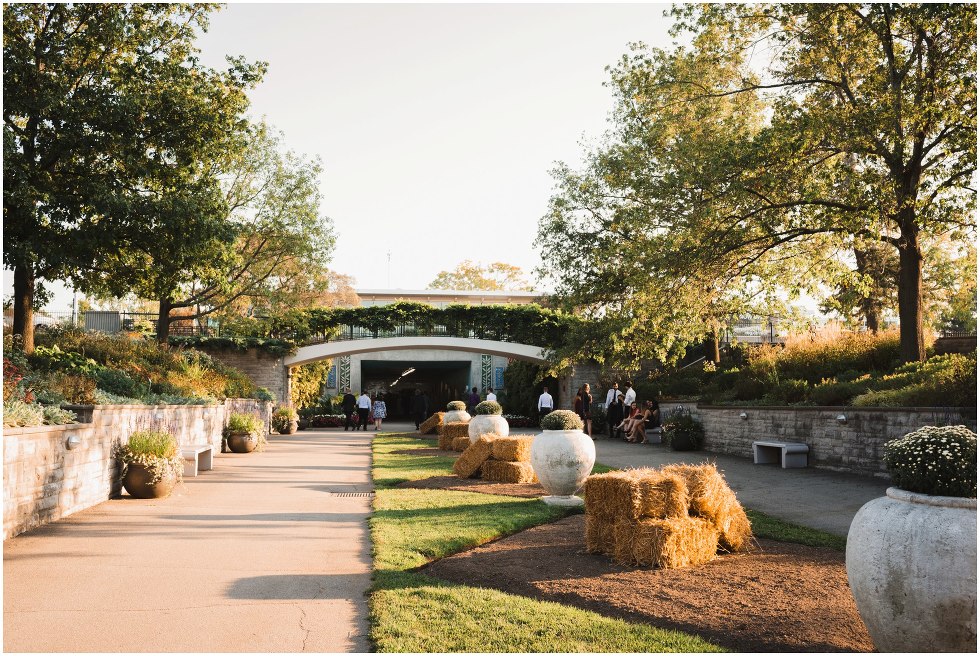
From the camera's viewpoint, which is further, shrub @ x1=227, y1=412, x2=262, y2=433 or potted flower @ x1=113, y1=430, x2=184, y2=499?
shrub @ x1=227, y1=412, x2=262, y2=433

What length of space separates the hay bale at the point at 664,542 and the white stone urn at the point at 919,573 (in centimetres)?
220

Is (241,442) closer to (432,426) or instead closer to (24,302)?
(24,302)

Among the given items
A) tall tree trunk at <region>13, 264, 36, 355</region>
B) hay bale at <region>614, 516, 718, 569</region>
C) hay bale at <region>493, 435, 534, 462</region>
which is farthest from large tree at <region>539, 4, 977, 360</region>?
tall tree trunk at <region>13, 264, 36, 355</region>

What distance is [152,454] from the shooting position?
390 inches

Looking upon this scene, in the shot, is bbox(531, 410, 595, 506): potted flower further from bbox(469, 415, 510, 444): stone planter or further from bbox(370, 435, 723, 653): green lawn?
bbox(469, 415, 510, 444): stone planter

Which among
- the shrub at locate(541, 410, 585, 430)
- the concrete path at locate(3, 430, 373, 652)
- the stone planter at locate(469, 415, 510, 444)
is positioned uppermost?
the shrub at locate(541, 410, 585, 430)

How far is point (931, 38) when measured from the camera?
1255 centimetres

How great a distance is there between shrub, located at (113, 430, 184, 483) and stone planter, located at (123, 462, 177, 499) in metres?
0.04

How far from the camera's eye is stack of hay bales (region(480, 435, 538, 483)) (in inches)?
441

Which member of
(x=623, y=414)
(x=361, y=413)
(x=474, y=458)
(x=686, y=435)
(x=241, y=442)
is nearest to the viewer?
(x=474, y=458)

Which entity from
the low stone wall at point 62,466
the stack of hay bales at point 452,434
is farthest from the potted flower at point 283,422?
the low stone wall at point 62,466

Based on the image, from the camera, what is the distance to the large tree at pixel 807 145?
469 inches

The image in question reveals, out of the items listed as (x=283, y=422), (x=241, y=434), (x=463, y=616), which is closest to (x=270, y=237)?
(x=283, y=422)

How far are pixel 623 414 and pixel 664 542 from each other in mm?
17224
